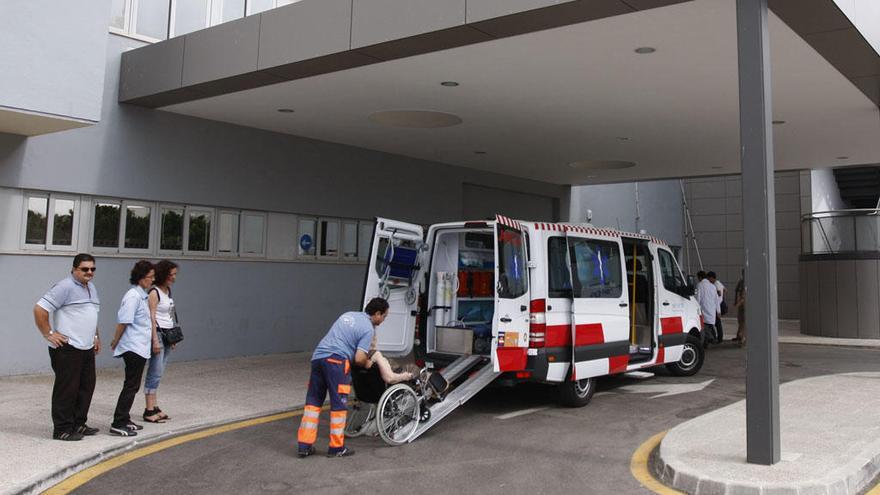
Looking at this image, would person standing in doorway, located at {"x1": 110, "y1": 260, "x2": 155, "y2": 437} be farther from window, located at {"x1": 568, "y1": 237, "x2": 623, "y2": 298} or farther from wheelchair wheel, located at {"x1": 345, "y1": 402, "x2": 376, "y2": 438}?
window, located at {"x1": 568, "y1": 237, "x2": 623, "y2": 298}

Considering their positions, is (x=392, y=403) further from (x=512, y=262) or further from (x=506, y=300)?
(x=512, y=262)

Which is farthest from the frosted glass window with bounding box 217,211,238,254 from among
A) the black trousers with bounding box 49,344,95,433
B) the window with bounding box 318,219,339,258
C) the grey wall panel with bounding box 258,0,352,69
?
the black trousers with bounding box 49,344,95,433

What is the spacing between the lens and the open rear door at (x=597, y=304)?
8.03 m

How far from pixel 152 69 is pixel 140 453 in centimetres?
606

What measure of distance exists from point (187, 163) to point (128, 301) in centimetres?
532

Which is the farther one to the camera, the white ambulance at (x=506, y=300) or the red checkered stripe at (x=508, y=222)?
the white ambulance at (x=506, y=300)

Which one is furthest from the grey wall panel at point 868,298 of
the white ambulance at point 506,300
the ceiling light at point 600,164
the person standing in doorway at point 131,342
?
the person standing in doorway at point 131,342

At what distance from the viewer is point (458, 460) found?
6.07m

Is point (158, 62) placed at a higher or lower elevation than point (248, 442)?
higher

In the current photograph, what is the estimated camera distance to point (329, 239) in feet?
44.7

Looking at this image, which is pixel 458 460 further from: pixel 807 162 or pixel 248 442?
pixel 807 162

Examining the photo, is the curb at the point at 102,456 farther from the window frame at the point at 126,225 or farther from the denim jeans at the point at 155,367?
the window frame at the point at 126,225

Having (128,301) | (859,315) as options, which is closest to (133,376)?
Result: (128,301)

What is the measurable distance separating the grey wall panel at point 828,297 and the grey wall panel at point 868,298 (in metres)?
0.55
